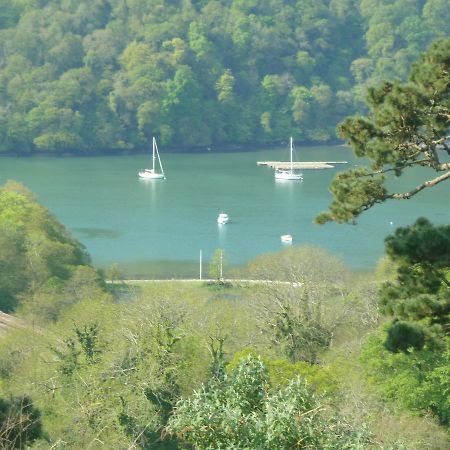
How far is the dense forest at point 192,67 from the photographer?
60406 mm

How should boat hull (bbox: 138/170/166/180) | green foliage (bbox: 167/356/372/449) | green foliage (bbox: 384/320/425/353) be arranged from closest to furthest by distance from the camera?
1. green foliage (bbox: 167/356/372/449)
2. green foliage (bbox: 384/320/425/353)
3. boat hull (bbox: 138/170/166/180)

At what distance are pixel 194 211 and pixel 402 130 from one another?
30.5 m

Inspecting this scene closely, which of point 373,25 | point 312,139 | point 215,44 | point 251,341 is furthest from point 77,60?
point 251,341

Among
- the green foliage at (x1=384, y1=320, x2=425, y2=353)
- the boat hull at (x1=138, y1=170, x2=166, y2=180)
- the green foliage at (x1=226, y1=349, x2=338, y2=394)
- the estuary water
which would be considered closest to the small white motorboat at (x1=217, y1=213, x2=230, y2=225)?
the estuary water

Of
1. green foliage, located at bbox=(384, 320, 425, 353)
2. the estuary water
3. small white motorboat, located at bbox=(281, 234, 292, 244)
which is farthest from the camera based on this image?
small white motorboat, located at bbox=(281, 234, 292, 244)

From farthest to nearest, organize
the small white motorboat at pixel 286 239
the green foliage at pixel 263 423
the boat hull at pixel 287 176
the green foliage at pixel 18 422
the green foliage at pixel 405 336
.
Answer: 1. the boat hull at pixel 287 176
2. the small white motorboat at pixel 286 239
3. the green foliage at pixel 405 336
4. the green foliage at pixel 18 422
5. the green foliage at pixel 263 423

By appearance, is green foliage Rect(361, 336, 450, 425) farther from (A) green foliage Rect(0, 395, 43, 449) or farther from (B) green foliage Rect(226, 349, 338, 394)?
(A) green foliage Rect(0, 395, 43, 449)

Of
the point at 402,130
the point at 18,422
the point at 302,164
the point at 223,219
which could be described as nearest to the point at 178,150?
the point at 302,164

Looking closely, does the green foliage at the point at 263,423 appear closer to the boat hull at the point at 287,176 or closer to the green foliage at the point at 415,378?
the green foliage at the point at 415,378

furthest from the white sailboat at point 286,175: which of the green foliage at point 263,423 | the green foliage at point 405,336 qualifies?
the green foliage at point 263,423

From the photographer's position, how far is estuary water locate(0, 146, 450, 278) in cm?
3003

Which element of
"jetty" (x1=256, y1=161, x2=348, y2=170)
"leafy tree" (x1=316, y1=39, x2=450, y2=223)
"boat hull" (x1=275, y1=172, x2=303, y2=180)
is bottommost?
"jetty" (x1=256, y1=161, x2=348, y2=170)

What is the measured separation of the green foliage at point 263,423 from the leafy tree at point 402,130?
1752mm

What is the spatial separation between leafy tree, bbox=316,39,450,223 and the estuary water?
20.1m
